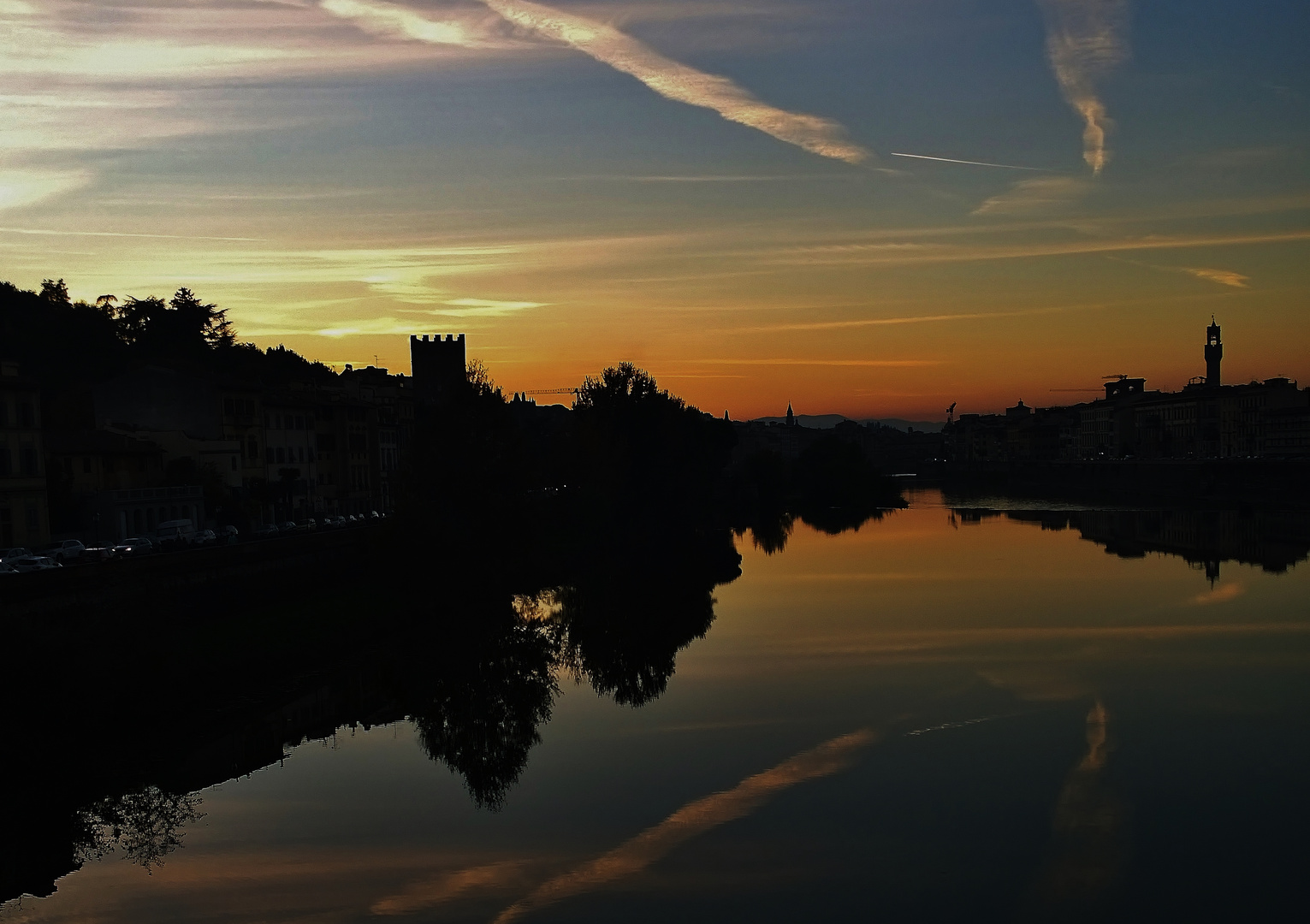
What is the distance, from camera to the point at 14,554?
1475 inches

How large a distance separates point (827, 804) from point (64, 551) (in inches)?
1112

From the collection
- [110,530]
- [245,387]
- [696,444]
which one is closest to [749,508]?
[696,444]

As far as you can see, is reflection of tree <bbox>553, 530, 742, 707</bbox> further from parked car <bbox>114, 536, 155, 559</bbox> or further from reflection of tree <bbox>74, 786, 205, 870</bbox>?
parked car <bbox>114, 536, 155, 559</bbox>

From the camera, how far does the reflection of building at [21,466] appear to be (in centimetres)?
4034

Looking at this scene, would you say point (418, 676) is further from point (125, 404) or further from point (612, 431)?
point (612, 431)

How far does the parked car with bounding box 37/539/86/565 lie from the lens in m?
39.7

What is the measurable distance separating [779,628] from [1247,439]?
12548 centimetres

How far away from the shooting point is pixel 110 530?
159 feet

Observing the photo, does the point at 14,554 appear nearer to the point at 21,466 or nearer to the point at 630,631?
the point at 21,466

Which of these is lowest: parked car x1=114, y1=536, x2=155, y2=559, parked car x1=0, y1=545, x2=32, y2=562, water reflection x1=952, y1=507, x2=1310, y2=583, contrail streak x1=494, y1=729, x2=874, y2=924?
water reflection x1=952, y1=507, x2=1310, y2=583

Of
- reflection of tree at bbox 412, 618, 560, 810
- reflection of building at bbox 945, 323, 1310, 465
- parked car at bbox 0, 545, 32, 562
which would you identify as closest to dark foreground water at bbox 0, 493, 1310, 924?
reflection of tree at bbox 412, 618, 560, 810

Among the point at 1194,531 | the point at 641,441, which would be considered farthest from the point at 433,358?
the point at 1194,531

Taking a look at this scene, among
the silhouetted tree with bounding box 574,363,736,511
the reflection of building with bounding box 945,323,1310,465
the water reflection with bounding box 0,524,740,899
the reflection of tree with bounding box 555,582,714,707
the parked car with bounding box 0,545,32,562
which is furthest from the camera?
the reflection of building with bounding box 945,323,1310,465

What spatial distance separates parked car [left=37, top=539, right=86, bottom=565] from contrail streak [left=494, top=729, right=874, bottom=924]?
82.0 feet
